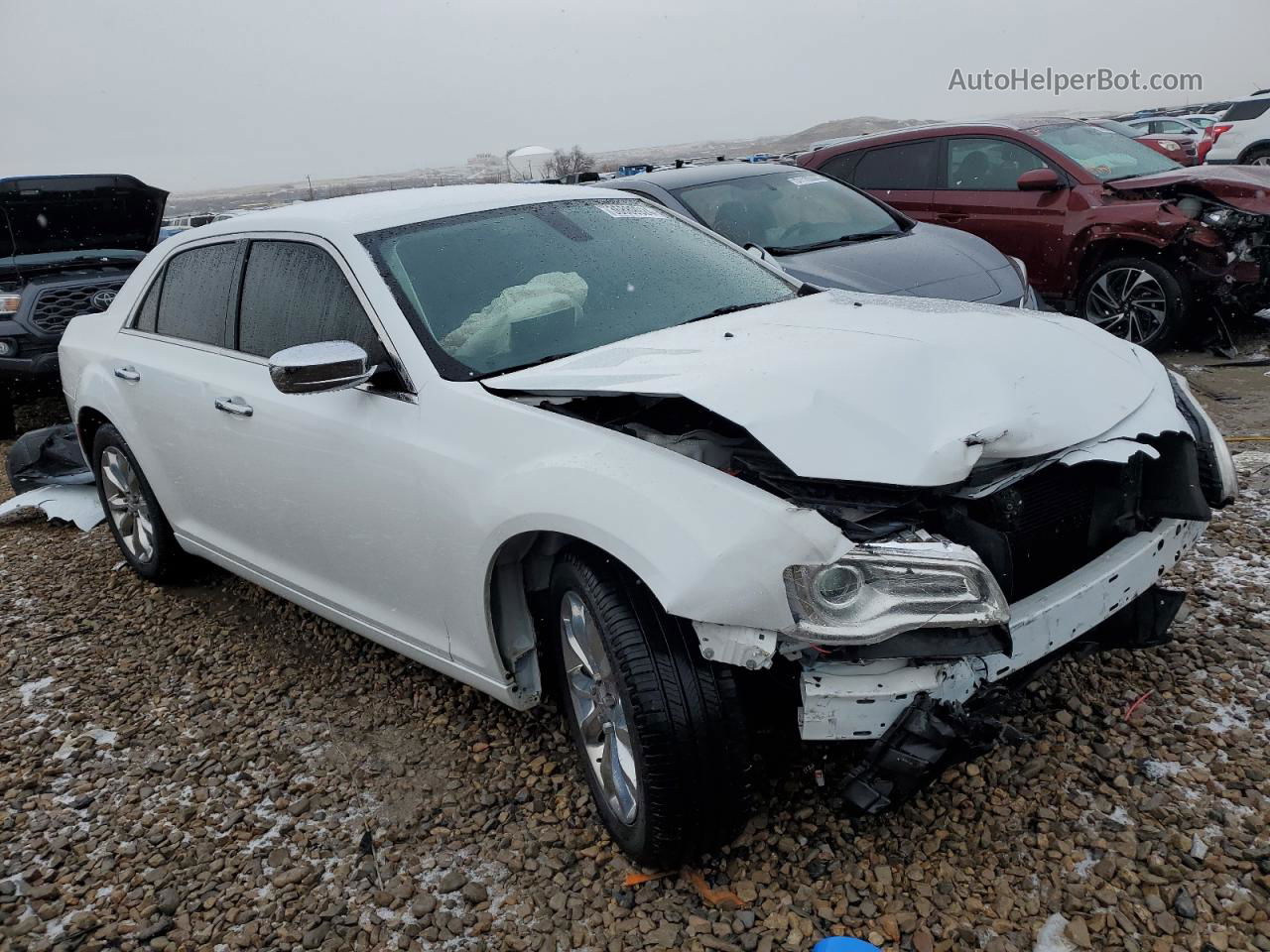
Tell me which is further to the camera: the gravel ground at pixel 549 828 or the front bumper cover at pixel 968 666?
the gravel ground at pixel 549 828

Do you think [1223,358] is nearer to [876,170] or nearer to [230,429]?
[876,170]

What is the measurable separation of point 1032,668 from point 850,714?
1.75 ft

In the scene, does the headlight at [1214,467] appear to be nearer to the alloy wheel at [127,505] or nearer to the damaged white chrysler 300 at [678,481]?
the damaged white chrysler 300 at [678,481]

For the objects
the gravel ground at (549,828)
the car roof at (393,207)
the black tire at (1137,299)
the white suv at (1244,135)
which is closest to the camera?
the gravel ground at (549,828)

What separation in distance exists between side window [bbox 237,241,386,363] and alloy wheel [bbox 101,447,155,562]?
1.29 metres

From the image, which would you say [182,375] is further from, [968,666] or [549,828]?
[968,666]

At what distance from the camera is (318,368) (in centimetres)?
267

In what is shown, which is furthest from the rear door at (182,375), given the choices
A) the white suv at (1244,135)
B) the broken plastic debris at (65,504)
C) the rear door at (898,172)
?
the white suv at (1244,135)

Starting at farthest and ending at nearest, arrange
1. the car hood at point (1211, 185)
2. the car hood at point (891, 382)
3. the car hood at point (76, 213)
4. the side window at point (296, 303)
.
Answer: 1. the car hood at point (76, 213)
2. the car hood at point (1211, 185)
3. the side window at point (296, 303)
4. the car hood at point (891, 382)

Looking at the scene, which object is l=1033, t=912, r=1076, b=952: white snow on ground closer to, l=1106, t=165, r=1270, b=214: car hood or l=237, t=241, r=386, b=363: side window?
l=237, t=241, r=386, b=363: side window

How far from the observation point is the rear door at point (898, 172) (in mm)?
7898

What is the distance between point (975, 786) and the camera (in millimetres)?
2646

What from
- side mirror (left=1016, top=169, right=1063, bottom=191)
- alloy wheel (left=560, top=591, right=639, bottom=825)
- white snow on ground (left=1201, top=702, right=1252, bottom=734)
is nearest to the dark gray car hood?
side mirror (left=1016, top=169, right=1063, bottom=191)

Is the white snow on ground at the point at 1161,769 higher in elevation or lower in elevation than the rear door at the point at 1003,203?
lower
